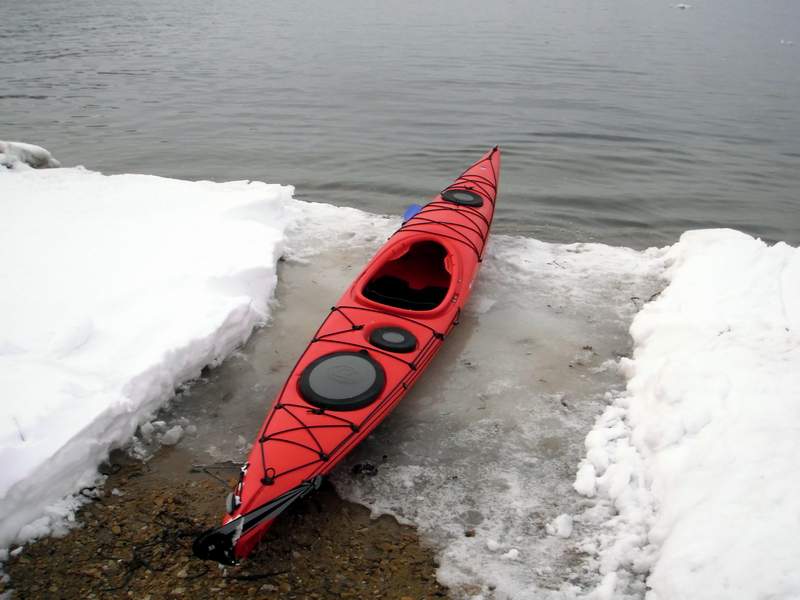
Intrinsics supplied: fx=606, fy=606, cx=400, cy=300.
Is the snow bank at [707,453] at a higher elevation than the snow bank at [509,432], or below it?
higher

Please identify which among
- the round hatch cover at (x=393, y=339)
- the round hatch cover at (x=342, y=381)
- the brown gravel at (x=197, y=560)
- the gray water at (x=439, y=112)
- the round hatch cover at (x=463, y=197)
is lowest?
the gray water at (x=439, y=112)

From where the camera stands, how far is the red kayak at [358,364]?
3.05 metres

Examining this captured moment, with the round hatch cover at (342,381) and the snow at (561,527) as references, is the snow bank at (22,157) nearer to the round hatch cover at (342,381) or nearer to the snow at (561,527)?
the round hatch cover at (342,381)

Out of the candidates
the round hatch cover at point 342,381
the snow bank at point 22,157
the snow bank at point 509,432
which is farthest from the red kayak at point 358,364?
the snow bank at point 22,157

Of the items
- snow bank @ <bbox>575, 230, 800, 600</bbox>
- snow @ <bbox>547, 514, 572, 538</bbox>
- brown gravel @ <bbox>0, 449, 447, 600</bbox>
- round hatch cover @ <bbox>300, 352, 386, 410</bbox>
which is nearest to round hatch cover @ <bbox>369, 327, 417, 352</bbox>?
round hatch cover @ <bbox>300, 352, 386, 410</bbox>

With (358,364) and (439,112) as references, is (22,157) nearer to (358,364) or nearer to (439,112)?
(358,364)

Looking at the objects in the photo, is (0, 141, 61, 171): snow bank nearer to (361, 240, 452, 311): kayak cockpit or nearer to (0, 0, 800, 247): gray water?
(0, 0, 800, 247): gray water

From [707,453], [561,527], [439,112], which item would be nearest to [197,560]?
[561,527]

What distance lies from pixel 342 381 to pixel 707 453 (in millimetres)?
2107

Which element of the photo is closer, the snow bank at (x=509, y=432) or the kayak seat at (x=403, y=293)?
the snow bank at (x=509, y=432)

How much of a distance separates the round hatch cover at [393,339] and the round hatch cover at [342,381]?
183 mm

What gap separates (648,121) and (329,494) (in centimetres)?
1183

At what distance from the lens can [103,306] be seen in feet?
14.6

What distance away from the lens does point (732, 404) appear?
11.6 ft
